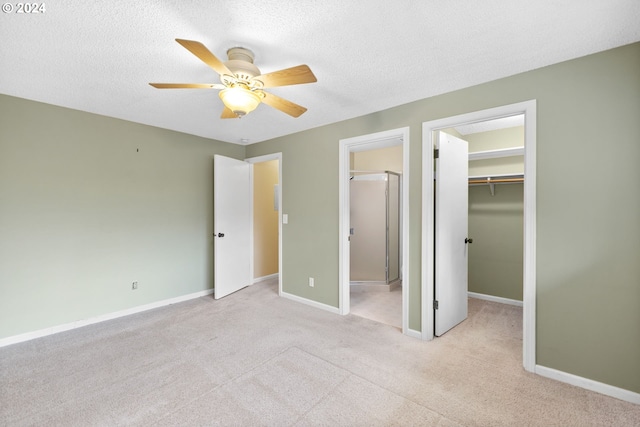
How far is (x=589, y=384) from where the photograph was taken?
194 centimetres

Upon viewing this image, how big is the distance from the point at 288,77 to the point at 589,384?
2990mm

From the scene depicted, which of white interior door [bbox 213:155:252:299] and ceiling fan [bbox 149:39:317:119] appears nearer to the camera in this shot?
ceiling fan [bbox 149:39:317:119]

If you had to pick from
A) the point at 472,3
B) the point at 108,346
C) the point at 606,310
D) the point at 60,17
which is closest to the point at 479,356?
the point at 606,310

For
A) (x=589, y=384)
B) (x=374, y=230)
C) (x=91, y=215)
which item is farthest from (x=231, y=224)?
(x=589, y=384)

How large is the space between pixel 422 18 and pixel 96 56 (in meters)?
2.23

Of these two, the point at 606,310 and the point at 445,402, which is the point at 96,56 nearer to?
the point at 445,402

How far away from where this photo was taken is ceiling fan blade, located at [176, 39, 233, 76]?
4.38 ft

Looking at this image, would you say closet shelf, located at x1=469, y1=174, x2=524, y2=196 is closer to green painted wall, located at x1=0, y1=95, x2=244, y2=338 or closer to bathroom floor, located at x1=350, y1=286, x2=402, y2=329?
bathroom floor, located at x1=350, y1=286, x2=402, y2=329

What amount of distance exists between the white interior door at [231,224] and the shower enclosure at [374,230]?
1773mm

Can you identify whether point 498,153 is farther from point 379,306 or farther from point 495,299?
point 379,306

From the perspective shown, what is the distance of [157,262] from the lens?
3.64 metres

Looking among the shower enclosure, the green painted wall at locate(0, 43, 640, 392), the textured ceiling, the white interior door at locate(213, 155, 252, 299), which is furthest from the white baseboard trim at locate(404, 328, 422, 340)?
the white interior door at locate(213, 155, 252, 299)

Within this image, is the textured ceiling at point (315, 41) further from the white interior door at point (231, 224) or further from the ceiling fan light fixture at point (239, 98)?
the white interior door at point (231, 224)

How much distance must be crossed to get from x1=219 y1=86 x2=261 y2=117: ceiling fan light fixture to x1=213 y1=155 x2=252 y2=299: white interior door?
221 cm
